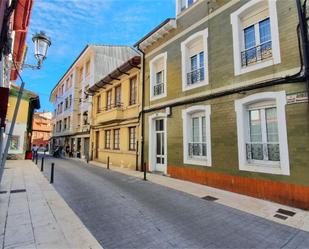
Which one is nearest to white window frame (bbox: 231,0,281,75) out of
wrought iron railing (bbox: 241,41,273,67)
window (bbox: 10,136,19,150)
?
wrought iron railing (bbox: 241,41,273,67)

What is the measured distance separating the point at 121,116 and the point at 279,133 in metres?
10.2

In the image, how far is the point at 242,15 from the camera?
7672 mm

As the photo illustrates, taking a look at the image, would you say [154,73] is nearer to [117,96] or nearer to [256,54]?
[117,96]

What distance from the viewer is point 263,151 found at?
6816 millimetres

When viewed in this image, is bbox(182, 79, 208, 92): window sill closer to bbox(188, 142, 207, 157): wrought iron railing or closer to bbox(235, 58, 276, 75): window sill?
bbox(235, 58, 276, 75): window sill

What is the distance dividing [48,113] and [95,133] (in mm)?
49860

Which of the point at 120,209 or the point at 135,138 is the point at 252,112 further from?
the point at 135,138

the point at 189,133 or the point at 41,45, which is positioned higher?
the point at 41,45

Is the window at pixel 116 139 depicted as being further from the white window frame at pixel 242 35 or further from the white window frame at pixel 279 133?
the white window frame at pixel 242 35

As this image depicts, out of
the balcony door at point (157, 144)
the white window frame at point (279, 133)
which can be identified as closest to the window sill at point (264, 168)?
the white window frame at point (279, 133)

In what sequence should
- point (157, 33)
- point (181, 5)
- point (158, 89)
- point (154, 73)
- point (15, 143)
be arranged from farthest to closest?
point (15, 143)
point (154, 73)
point (158, 89)
point (157, 33)
point (181, 5)

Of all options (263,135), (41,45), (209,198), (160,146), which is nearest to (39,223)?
(41,45)

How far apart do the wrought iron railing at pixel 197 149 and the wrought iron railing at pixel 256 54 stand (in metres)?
3.46

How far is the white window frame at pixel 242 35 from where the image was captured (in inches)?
258
